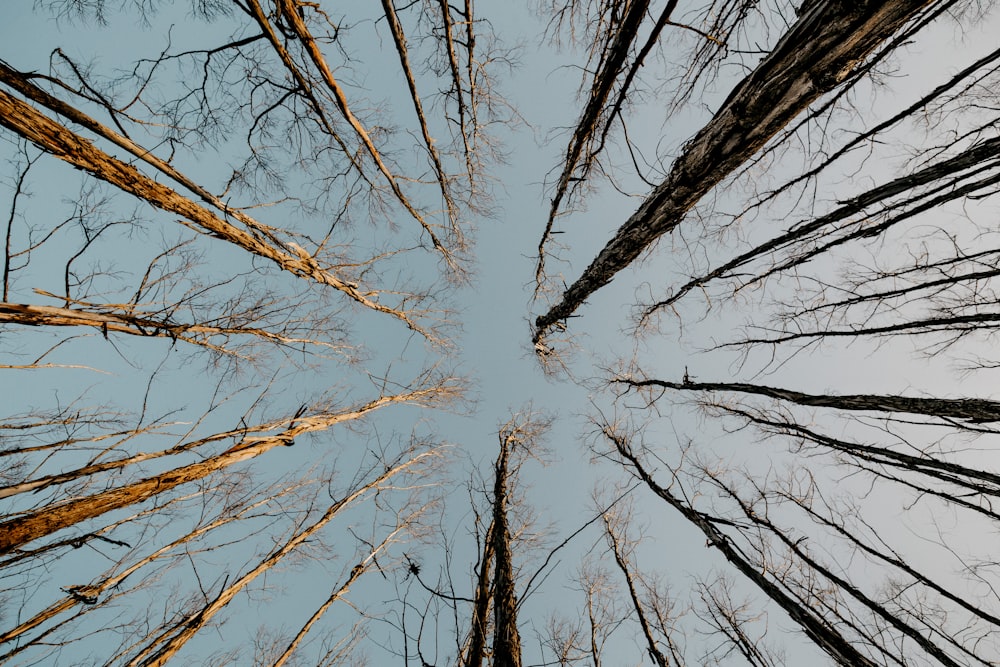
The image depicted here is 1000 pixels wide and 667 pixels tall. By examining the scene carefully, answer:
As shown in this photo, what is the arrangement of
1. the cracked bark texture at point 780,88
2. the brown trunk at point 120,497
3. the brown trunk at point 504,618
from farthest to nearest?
the brown trunk at point 120,497, the brown trunk at point 504,618, the cracked bark texture at point 780,88

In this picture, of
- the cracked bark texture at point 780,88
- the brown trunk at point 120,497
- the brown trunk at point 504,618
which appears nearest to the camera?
the cracked bark texture at point 780,88

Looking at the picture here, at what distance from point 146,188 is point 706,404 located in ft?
26.6

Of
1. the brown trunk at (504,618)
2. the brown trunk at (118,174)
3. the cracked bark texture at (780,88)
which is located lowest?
the brown trunk at (504,618)

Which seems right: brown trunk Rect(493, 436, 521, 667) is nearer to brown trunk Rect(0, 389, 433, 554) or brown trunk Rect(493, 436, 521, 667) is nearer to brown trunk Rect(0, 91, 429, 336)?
brown trunk Rect(0, 389, 433, 554)

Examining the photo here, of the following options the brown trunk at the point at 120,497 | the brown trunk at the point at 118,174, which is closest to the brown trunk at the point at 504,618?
the brown trunk at the point at 120,497

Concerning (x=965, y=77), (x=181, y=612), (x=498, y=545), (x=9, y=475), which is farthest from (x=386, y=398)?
(x=965, y=77)

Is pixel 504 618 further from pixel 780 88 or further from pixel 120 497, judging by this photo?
pixel 780 88

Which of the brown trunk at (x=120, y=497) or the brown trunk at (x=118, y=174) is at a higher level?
the brown trunk at (x=118, y=174)

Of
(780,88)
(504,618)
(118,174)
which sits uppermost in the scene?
(118,174)

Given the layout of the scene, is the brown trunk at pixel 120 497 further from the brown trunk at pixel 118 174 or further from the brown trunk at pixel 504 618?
the brown trunk at pixel 504 618

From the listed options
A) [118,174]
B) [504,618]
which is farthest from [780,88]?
[118,174]

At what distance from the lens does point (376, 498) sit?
6.35 metres

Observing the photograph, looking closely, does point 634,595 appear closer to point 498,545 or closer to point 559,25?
point 498,545

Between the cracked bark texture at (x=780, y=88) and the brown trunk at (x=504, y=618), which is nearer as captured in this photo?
the cracked bark texture at (x=780, y=88)
